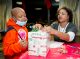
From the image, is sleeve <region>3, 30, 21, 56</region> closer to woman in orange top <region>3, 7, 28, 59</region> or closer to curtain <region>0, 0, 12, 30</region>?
woman in orange top <region>3, 7, 28, 59</region>

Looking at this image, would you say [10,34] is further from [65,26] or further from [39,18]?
[39,18]

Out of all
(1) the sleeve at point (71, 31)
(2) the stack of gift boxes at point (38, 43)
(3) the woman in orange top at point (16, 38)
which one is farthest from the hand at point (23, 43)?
(1) the sleeve at point (71, 31)

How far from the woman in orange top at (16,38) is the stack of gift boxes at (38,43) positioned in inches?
6.0

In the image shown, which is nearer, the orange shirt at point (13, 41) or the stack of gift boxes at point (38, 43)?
the stack of gift boxes at point (38, 43)

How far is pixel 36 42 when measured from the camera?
4.65ft

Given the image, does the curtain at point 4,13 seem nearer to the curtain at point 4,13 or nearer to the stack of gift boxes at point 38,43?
the curtain at point 4,13

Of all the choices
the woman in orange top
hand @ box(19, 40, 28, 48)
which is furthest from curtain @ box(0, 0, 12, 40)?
hand @ box(19, 40, 28, 48)

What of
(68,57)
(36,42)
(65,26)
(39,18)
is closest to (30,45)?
(36,42)

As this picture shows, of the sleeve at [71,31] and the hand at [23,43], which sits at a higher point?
the hand at [23,43]

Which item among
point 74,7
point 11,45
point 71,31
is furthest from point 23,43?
point 74,7

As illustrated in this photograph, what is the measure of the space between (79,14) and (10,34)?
2.59m

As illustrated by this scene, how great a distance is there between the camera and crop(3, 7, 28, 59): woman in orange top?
1607 mm

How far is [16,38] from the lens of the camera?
5.63 feet

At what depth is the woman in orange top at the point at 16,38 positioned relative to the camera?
1607 mm
